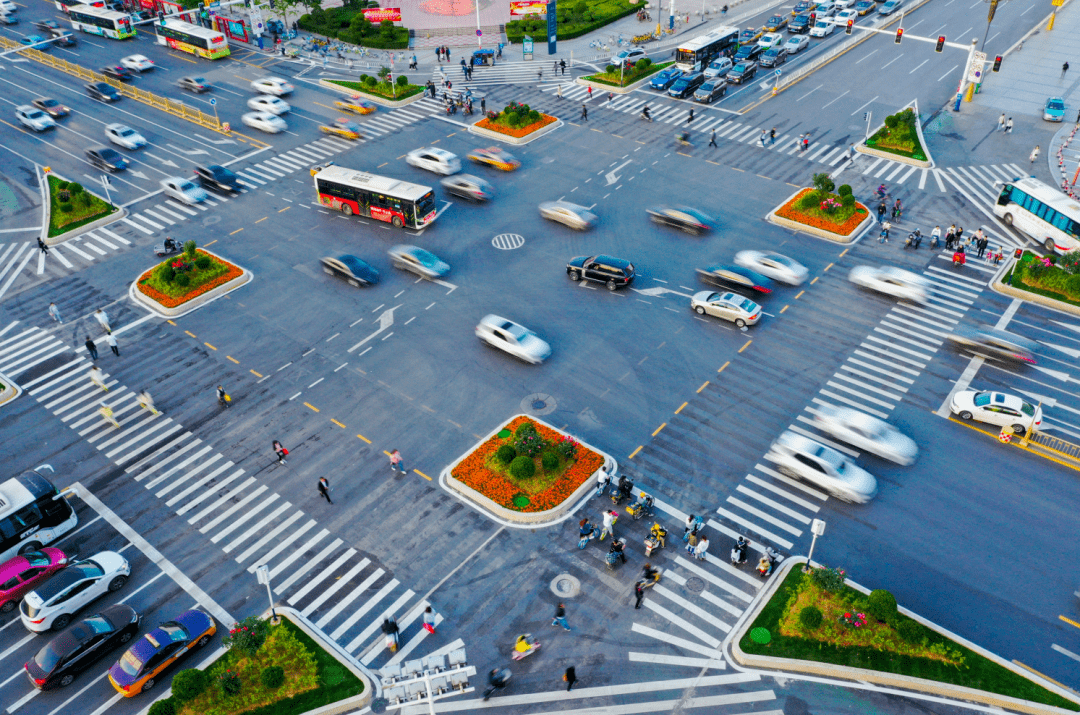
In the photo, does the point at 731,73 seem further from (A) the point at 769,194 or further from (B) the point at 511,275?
(B) the point at 511,275

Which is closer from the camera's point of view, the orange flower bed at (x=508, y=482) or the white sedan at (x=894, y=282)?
the orange flower bed at (x=508, y=482)

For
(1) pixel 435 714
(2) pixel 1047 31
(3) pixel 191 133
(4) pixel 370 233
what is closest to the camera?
(1) pixel 435 714

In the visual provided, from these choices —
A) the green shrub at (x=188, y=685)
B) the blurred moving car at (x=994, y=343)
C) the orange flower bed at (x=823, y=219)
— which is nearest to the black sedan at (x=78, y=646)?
the green shrub at (x=188, y=685)

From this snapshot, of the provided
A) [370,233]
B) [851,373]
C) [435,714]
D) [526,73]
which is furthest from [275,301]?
[526,73]

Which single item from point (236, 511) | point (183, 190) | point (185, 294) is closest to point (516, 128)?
point (183, 190)

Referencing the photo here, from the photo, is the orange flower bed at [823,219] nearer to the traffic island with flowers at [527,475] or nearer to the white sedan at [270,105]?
the traffic island with flowers at [527,475]

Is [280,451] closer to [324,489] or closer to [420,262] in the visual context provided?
[324,489]

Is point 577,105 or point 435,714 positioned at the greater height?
point 577,105

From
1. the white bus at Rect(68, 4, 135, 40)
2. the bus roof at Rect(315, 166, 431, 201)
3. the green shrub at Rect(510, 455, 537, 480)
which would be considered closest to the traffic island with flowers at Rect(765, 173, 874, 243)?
the bus roof at Rect(315, 166, 431, 201)
